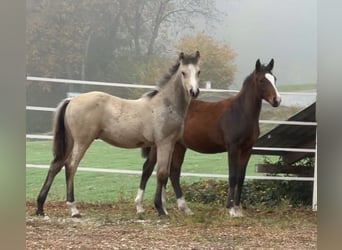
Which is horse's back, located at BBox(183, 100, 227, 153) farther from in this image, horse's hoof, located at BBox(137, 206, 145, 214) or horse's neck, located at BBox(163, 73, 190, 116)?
horse's hoof, located at BBox(137, 206, 145, 214)

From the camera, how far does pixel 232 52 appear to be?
1.83 meters

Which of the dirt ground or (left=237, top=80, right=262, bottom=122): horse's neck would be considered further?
(left=237, top=80, right=262, bottom=122): horse's neck

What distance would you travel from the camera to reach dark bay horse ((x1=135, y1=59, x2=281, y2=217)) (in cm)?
185

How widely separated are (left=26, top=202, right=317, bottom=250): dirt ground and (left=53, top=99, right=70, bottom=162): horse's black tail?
0.19 meters

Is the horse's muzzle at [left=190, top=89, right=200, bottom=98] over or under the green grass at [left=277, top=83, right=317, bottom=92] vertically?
under

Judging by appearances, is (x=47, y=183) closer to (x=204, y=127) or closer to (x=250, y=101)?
(x=204, y=127)

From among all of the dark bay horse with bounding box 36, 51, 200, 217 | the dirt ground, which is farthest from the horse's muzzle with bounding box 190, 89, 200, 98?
the dirt ground

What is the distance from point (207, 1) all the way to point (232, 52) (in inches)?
9.0

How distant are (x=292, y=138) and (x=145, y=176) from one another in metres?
0.65

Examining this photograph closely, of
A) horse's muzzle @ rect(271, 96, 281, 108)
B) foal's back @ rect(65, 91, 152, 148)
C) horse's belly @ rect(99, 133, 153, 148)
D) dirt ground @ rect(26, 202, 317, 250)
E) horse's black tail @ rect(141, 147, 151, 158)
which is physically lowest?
dirt ground @ rect(26, 202, 317, 250)

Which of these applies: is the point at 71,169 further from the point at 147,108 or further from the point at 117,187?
the point at 147,108

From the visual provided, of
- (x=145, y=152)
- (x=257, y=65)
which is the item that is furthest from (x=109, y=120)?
(x=257, y=65)

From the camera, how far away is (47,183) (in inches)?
68.7

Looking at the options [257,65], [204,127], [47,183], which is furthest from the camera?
[204,127]
